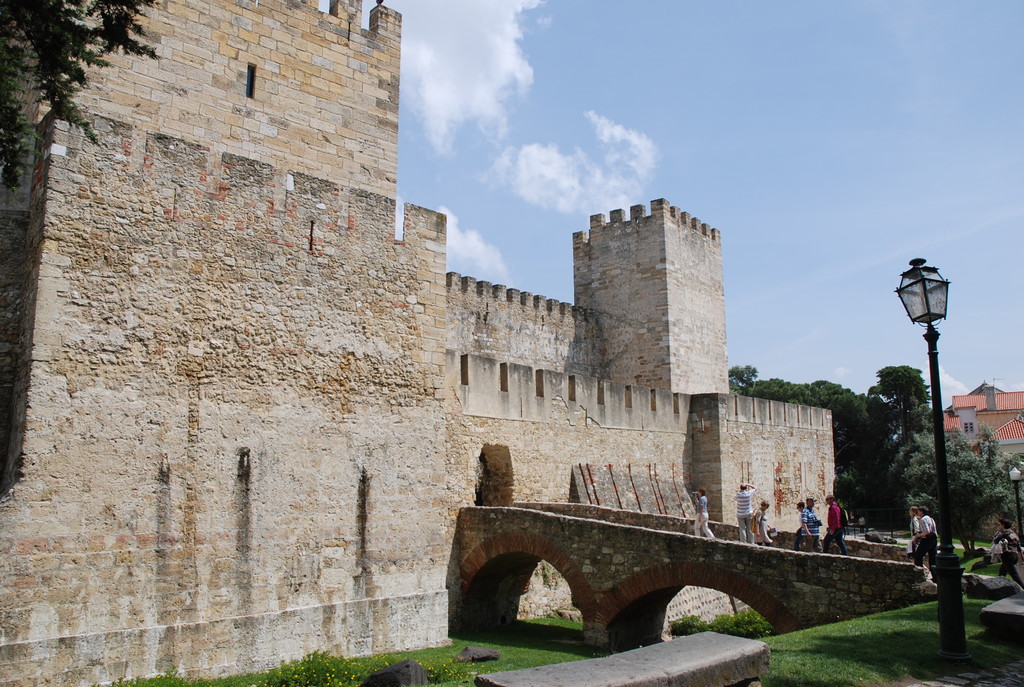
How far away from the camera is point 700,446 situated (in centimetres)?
2188

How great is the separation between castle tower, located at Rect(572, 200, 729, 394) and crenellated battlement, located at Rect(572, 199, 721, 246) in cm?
3

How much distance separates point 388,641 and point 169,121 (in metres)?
8.24

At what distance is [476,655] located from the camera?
10359 mm

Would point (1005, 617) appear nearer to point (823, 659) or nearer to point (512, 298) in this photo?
point (823, 659)

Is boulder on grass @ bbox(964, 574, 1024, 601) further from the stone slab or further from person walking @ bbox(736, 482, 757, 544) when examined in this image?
person walking @ bbox(736, 482, 757, 544)

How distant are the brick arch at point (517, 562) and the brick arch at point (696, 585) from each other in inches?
14.4

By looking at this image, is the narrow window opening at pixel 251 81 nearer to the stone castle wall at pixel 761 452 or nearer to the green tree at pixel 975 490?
the stone castle wall at pixel 761 452

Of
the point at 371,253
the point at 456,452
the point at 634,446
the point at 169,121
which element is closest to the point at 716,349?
the point at 634,446

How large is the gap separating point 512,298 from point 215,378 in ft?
51.5

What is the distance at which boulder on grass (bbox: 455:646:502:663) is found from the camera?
33.7 ft

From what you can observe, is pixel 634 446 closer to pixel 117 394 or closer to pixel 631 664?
pixel 117 394

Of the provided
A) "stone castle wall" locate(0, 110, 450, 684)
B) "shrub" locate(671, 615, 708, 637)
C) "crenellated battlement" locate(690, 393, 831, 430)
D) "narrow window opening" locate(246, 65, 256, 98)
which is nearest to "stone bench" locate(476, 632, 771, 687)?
"stone castle wall" locate(0, 110, 450, 684)

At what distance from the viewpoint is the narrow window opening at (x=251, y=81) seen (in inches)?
495

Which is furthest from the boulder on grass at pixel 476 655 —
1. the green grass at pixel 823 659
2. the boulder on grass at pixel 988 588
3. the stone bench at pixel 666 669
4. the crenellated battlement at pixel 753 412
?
the crenellated battlement at pixel 753 412
